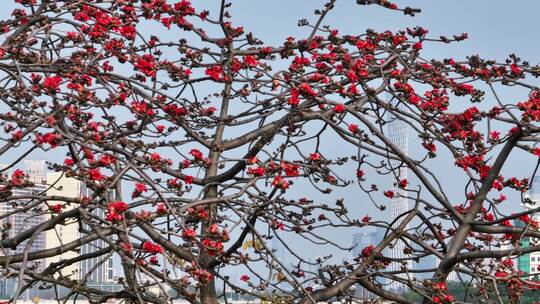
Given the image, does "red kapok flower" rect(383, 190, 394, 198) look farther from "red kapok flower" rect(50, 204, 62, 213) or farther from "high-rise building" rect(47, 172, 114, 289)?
"red kapok flower" rect(50, 204, 62, 213)

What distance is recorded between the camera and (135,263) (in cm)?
471

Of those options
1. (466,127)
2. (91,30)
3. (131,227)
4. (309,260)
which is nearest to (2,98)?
(91,30)

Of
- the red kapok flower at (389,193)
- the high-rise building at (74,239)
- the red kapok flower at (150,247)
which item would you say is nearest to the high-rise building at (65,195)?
the high-rise building at (74,239)

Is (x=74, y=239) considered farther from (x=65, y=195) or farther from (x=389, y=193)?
(x=65, y=195)

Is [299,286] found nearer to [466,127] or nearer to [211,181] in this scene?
[211,181]

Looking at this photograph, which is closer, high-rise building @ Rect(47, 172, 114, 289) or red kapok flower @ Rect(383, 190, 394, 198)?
high-rise building @ Rect(47, 172, 114, 289)

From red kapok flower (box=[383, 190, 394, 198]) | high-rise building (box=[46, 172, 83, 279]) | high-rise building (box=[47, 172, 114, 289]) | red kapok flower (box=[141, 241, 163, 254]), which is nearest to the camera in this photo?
red kapok flower (box=[141, 241, 163, 254])

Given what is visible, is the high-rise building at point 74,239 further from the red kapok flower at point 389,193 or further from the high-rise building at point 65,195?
the red kapok flower at point 389,193

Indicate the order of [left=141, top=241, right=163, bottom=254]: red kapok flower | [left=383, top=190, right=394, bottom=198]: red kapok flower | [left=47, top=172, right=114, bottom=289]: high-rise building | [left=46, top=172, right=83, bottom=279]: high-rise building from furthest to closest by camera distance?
[left=383, top=190, right=394, bottom=198]: red kapok flower < [left=46, top=172, right=83, bottom=279]: high-rise building < [left=47, top=172, right=114, bottom=289]: high-rise building < [left=141, top=241, right=163, bottom=254]: red kapok flower

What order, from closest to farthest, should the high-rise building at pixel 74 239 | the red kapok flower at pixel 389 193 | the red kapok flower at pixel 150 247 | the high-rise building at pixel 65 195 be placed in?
the red kapok flower at pixel 150 247 → the high-rise building at pixel 74 239 → the high-rise building at pixel 65 195 → the red kapok flower at pixel 389 193

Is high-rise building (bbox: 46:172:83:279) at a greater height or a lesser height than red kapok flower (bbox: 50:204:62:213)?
greater

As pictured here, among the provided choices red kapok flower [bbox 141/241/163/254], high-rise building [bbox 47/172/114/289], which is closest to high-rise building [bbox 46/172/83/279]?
high-rise building [bbox 47/172/114/289]

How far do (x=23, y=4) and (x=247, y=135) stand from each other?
1738mm

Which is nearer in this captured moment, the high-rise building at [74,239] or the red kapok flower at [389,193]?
the high-rise building at [74,239]
